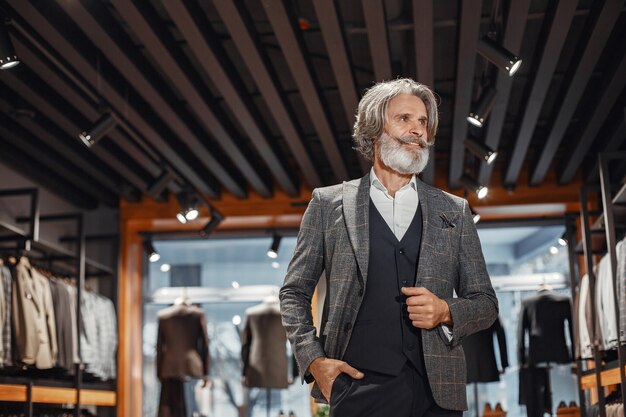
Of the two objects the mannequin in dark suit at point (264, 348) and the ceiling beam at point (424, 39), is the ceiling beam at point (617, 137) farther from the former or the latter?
the mannequin in dark suit at point (264, 348)

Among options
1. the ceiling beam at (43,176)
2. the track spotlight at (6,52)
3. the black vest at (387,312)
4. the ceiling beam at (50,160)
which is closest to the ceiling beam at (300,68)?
the track spotlight at (6,52)

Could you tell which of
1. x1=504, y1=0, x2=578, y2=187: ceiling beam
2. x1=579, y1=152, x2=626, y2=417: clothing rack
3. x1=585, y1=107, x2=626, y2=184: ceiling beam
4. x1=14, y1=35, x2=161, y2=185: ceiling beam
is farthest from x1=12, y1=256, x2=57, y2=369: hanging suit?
x1=585, y1=107, x2=626, y2=184: ceiling beam

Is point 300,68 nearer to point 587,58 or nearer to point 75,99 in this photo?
point 75,99

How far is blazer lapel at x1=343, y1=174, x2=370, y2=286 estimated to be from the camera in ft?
6.39

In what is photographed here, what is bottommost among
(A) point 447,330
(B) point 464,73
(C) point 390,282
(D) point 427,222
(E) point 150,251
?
(A) point 447,330

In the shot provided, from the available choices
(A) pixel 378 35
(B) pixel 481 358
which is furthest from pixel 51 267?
(A) pixel 378 35

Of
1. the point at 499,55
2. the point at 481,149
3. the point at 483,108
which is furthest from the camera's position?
the point at 481,149

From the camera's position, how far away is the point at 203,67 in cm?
597

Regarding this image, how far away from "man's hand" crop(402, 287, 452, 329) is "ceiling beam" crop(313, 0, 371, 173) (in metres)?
3.19

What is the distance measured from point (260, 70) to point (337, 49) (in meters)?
0.56

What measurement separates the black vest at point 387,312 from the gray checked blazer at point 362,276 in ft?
0.07

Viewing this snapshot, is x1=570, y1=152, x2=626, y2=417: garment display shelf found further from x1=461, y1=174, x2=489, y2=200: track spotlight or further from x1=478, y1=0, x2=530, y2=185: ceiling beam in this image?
x1=461, y1=174, x2=489, y2=200: track spotlight

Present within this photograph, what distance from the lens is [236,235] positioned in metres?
9.85

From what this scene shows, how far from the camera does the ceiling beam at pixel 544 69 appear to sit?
5055mm
